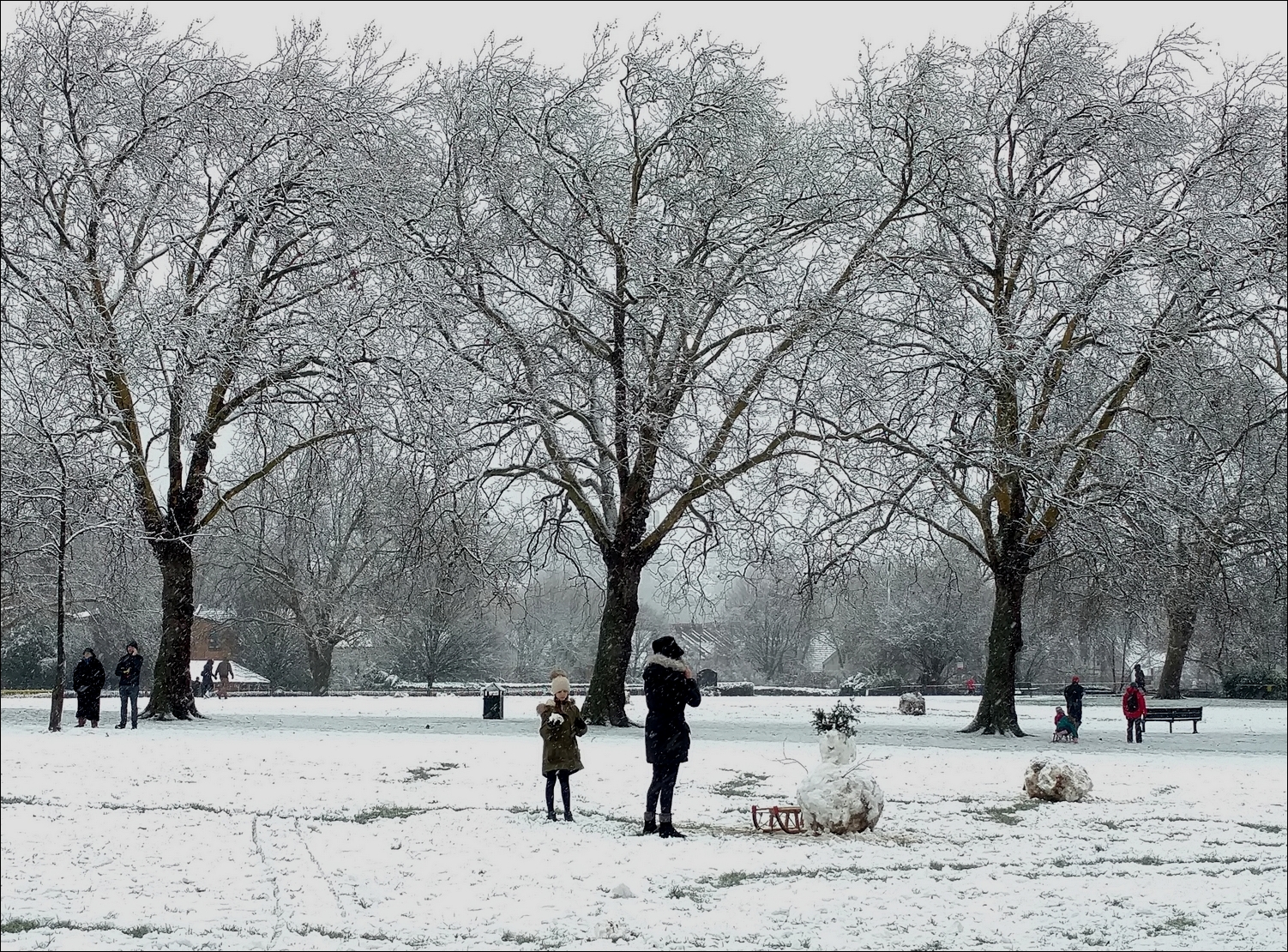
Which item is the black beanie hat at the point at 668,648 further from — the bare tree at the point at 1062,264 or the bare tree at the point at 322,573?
the bare tree at the point at 322,573

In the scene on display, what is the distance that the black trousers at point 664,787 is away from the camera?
11.6m

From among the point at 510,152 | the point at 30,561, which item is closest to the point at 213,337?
the point at 510,152

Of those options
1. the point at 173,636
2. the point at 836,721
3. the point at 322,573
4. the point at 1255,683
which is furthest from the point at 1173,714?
the point at 322,573

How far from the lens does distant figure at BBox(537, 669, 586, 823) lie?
1262cm

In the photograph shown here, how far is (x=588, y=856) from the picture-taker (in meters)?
10.5

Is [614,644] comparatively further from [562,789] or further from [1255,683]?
[1255,683]

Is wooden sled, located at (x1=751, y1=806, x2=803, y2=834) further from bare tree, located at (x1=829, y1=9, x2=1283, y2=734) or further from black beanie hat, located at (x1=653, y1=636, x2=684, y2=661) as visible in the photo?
bare tree, located at (x1=829, y1=9, x2=1283, y2=734)

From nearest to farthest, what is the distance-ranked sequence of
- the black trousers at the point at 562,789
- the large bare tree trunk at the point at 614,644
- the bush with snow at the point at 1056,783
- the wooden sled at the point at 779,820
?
the wooden sled at the point at 779,820 < the black trousers at the point at 562,789 < the bush with snow at the point at 1056,783 < the large bare tree trunk at the point at 614,644

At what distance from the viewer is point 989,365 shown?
22.5m

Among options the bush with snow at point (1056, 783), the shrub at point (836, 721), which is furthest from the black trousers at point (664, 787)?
the bush with snow at point (1056, 783)

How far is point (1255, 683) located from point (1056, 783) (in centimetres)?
4039

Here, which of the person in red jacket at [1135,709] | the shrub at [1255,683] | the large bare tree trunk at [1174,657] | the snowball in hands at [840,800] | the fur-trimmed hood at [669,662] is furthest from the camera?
the shrub at [1255,683]

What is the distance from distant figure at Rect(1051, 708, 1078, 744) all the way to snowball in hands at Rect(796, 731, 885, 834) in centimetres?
1350

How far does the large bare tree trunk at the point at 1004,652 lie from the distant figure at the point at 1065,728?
1277 millimetres
